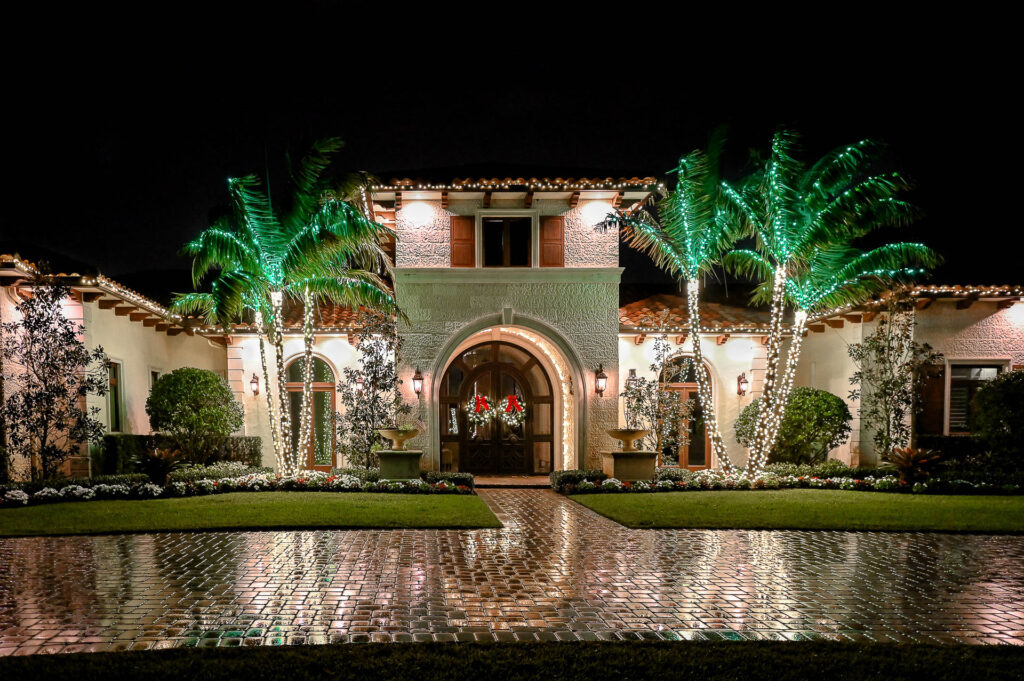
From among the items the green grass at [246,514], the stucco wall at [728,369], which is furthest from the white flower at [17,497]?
the stucco wall at [728,369]

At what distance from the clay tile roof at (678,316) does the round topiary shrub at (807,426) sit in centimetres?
201

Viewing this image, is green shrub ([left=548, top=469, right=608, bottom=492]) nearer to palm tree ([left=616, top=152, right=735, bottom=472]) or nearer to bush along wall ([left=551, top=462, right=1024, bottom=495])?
bush along wall ([left=551, top=462, right=1024, bottom=495])

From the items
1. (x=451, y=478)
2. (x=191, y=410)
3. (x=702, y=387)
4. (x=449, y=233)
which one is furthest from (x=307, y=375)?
(x=702, y=387)

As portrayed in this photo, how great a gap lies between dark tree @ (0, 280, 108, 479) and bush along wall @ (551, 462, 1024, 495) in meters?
9.37

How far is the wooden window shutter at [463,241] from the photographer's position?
14867mm

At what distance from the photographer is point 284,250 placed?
12.8 metres

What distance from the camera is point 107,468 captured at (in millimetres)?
13633

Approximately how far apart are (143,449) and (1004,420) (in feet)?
59.1

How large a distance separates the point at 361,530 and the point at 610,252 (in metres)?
8.68

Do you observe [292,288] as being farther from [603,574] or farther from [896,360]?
[896,360]

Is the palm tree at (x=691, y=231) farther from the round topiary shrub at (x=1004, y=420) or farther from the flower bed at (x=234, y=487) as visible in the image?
the flower bed at (x=234, y=487)

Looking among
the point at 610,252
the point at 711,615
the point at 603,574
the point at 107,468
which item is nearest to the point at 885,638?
the point at 711,615

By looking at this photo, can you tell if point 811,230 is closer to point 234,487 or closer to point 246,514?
point 246,514

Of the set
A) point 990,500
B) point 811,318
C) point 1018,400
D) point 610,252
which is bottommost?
point 990,500
